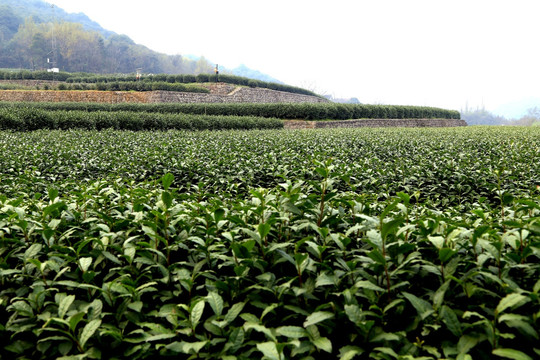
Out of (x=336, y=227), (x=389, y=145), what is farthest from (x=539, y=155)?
(x=336, y=227)

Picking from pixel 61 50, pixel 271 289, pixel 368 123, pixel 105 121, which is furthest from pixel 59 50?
pixel 271 289

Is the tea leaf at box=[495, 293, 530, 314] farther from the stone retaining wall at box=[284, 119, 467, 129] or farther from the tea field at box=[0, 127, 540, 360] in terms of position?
the stone retaining wall at box=[284, 119, 467, 129]

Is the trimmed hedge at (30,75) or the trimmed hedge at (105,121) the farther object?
the trimmed hedge at (30,75)

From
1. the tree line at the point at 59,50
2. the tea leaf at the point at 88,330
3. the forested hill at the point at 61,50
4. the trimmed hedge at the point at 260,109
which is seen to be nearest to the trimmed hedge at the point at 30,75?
the trimmed hedge at the point at 260,109

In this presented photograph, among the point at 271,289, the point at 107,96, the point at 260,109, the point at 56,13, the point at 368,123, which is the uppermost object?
the point at 56,13

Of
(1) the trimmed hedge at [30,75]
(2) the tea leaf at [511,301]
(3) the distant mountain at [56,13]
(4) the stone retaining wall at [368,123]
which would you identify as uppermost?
(3) the distant mountain at [56,13]

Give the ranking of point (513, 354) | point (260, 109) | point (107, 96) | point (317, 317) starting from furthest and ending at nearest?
point (107, 96), point (260, 109), point (317, 317), point (513, 354)

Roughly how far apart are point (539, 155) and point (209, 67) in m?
126

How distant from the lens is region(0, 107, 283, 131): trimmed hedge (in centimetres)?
1404

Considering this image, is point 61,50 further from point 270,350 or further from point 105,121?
point 270,350

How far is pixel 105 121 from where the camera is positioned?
636 inches

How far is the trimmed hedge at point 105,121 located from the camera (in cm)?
1404

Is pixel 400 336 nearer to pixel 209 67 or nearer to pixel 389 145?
pixel 389 145

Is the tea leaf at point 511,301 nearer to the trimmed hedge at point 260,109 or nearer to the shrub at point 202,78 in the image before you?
the trimmed hedge at point 260,109
